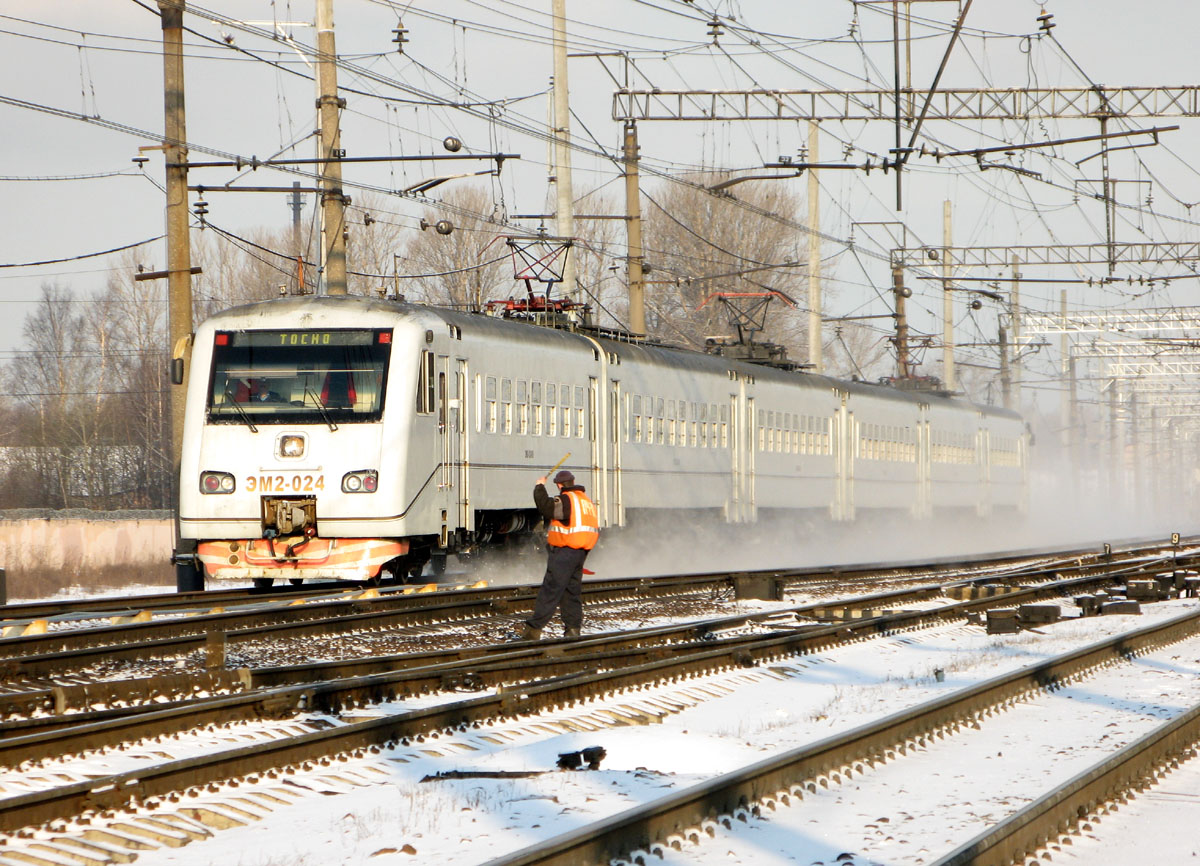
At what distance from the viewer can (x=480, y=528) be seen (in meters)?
19.2

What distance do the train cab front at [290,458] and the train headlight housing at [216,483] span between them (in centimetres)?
1

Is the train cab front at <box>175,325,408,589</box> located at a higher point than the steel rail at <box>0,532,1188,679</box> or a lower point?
higher

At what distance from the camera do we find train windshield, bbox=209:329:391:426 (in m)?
16.7

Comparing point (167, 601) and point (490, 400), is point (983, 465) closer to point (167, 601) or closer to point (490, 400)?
point (490, 400)

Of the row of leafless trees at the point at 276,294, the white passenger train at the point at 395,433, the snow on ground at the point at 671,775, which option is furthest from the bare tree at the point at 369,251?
the snow on ground at the point at 671,775

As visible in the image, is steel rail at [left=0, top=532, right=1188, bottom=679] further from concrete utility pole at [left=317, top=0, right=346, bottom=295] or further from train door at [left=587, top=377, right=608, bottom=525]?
concrete utility pole at [left=317, top=0, right=346, bottom=295]

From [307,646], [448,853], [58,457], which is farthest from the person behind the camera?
[58,457]

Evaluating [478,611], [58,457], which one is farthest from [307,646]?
[58,457]

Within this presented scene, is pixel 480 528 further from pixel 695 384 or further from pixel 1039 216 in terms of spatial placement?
pixel 1039 216

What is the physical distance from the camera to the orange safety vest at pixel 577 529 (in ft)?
43.5

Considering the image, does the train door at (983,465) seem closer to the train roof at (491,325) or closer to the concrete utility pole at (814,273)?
the concrete utility pole at (814,273)

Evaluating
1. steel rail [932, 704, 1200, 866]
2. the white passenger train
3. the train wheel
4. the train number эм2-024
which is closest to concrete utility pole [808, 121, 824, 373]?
the white passenger train

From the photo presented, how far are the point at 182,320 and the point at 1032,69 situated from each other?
1520 centimetres

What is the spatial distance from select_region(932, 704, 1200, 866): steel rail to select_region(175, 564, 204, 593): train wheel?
45.7ft
